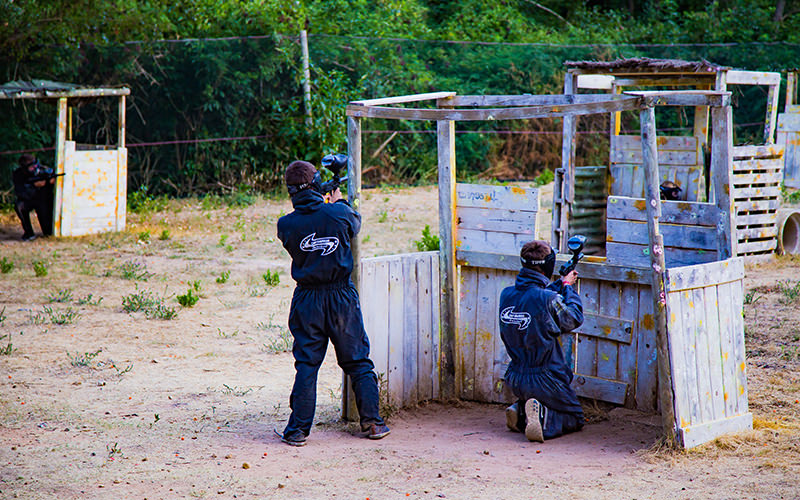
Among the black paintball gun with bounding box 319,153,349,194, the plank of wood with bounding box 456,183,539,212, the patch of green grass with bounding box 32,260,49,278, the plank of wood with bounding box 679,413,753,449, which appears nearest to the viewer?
the plank of wood with bounding box 679,413,753,449

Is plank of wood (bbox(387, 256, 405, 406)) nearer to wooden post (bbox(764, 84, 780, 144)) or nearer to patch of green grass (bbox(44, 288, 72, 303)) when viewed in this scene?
patch of green grass (bbox(44, 288, 72, 303))

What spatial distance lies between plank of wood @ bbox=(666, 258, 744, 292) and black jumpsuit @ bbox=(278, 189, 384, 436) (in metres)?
1.92

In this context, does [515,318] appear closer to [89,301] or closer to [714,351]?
[714,351]

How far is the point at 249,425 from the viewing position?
572 centimetres

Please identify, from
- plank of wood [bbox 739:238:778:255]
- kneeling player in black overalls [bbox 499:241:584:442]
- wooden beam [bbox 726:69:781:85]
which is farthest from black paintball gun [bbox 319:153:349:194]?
plank of wood [bbox 739:238:778:255]

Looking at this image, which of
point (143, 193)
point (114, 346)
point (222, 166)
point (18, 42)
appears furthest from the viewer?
point (222, 166)

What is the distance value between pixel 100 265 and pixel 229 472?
22.0ft

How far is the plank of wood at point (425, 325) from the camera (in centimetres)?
606

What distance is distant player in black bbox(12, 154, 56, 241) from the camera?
1255 cm

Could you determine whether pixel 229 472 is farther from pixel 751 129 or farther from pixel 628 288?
pixel 751 129

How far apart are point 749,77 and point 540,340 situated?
6.06 metres

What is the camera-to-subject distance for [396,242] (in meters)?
11.8

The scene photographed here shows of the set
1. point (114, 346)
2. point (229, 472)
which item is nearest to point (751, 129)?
point (114, 346)

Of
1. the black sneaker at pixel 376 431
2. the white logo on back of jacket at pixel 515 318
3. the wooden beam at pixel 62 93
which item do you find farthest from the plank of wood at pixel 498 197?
the wooden beam at pixel 62 93
